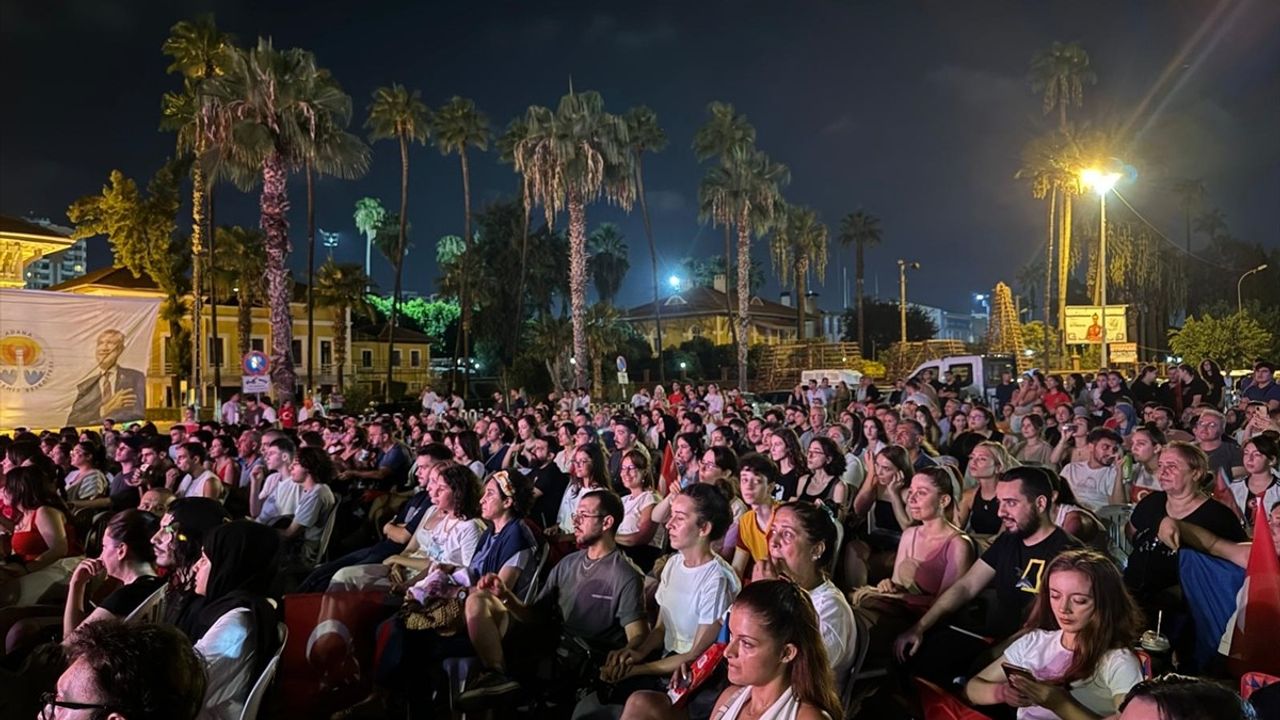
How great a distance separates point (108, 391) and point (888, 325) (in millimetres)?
→ 68141

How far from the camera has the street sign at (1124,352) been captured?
28875mm

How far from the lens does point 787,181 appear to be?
137 feet

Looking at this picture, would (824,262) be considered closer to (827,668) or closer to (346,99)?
(346,99)

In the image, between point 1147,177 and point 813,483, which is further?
point 1147,177

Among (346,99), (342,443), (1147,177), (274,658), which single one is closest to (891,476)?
(274,658)

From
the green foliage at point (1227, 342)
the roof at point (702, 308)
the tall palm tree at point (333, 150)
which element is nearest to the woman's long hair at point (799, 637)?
the tall palm tree at point (333, 150)

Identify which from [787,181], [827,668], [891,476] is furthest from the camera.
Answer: [787,181]

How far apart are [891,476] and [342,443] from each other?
7543 millimetres

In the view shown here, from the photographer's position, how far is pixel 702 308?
68.1m

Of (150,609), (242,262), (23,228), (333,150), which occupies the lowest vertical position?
(150,609)

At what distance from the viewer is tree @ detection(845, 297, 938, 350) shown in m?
74.1

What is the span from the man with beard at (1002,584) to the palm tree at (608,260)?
236 feet

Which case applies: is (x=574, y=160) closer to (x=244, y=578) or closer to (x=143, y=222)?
(x=143, y=222)

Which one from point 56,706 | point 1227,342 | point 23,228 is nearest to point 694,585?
point 56,706
